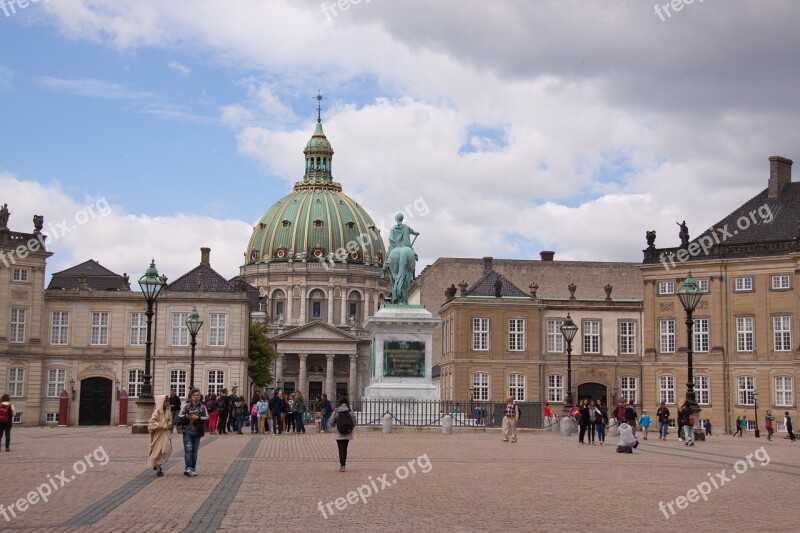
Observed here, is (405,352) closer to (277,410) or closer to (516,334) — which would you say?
(277,410)

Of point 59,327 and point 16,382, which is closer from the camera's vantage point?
point 16,382

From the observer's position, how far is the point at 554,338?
7462 cm

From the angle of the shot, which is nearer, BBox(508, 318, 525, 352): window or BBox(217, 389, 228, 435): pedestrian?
BBox(217, 389, 228, 435): pedestrian

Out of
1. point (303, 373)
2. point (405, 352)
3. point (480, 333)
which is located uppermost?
point (480, 333)

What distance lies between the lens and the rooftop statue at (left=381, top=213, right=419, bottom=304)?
138 feet

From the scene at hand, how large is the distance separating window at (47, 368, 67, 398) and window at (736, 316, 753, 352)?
38.5m

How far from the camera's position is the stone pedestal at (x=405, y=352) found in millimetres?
40938

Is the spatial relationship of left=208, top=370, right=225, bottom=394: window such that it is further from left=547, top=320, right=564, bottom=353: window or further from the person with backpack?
the person with backpack

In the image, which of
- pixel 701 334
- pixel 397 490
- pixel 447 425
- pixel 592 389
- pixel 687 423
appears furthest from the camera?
pixel 592 389

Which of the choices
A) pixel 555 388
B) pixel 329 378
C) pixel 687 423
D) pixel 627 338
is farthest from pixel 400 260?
pixel 329 378

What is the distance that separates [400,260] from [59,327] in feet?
110

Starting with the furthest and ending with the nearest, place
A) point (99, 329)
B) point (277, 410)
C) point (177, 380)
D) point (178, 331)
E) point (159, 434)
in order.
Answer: point (177, 380)
point (178, 331)
point (99, 329)
point (277, 410)
point (159, 434)

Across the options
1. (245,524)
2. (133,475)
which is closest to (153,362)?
(133,475)

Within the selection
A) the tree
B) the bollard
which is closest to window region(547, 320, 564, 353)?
the tree
